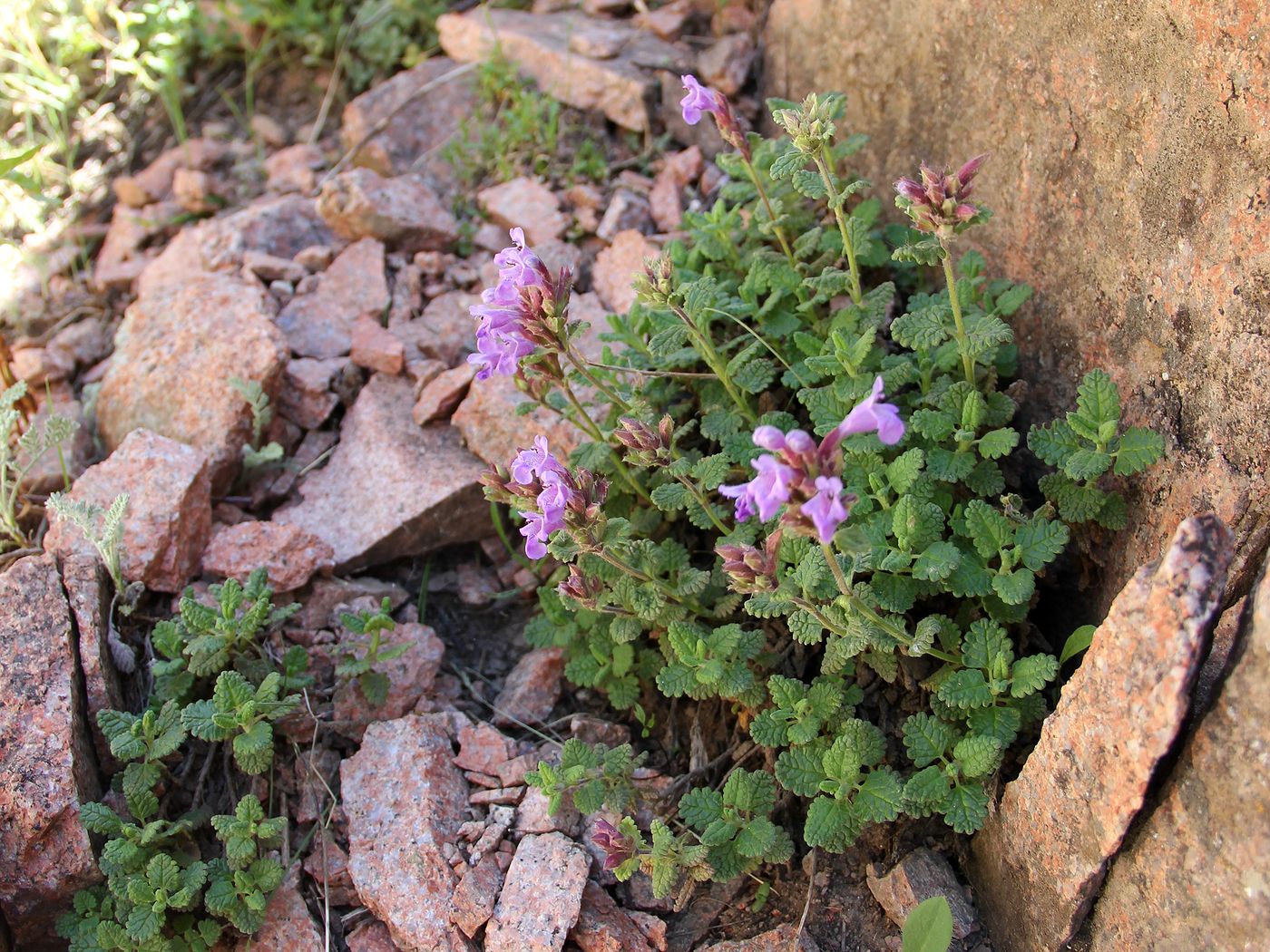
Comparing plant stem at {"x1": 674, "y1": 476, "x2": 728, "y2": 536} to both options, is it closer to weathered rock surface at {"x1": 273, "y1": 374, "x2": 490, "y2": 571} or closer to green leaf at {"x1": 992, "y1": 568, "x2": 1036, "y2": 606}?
green leaf at {"x1": 992, "y1": 568, "x2": 1036, "y2": 606}

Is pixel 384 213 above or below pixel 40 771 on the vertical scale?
above

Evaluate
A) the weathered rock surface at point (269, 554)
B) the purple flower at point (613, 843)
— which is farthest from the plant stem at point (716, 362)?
the weathered rock surface at point (269, 554)

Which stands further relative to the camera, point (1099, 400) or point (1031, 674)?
point (1099, 400)

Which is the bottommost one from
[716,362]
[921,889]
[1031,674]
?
[921,889]

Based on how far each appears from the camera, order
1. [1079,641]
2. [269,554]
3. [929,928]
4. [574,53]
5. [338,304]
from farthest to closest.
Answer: [574,53] < [338,304] < [269,554] < [1079,641] < [929,928]

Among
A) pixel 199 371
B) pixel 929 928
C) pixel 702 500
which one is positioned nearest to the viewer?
pixel 929 928

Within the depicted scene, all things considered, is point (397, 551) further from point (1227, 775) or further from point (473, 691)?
point (1227, 775)

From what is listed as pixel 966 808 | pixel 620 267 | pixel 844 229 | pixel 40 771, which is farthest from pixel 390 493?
pixel 966 808

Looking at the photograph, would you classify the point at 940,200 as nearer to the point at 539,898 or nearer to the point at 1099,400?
the point at 1099,400
